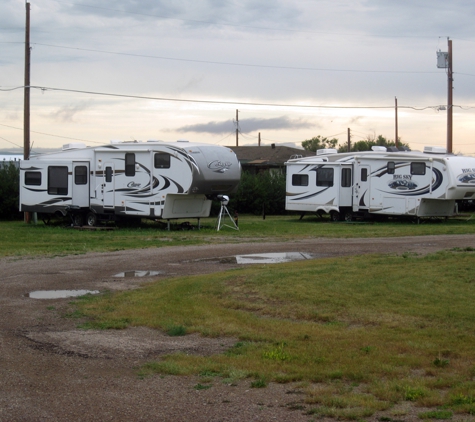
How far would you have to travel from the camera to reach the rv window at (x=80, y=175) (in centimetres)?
2545

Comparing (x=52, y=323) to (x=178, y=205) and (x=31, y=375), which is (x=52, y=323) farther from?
(x=178, y=205)

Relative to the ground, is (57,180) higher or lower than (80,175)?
lower

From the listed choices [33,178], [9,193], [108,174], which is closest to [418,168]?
[108,174]

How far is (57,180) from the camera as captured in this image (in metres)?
25.9

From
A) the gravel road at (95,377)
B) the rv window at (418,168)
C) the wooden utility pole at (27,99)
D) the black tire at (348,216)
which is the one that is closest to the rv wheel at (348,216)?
the black tire at (348,216)

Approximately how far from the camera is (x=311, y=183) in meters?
30.0

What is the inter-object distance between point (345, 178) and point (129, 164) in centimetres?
935

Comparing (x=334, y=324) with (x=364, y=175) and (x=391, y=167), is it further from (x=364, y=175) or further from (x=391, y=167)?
(x=364, y=175)

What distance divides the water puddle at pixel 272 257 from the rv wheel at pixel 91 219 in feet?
34.4

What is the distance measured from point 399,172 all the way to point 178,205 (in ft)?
29.5

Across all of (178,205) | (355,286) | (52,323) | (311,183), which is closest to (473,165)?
(311,183)

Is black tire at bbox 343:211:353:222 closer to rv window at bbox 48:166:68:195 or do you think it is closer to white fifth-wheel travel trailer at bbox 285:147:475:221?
white fifth-wheel travel trailer at bbox 285:147:475:221

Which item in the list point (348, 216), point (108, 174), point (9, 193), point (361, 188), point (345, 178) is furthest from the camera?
point (9, 193)

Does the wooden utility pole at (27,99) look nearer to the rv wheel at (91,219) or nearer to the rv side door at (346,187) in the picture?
the rv wheel at (91,219)
